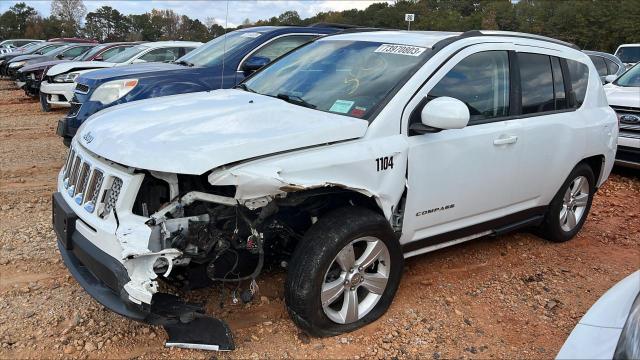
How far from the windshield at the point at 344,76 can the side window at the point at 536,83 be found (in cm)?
101

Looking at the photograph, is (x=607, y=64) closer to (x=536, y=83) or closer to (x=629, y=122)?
(x=629, y=122)

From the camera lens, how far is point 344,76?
363cm

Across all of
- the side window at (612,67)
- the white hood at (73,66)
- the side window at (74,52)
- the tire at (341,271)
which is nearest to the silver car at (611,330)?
the tire at (341,271)

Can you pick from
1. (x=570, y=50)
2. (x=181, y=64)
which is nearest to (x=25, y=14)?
(x=181, y=64)

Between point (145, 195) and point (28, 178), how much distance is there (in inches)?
173

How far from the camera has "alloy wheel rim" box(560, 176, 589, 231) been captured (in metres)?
4.72

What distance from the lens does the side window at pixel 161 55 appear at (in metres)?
10.9

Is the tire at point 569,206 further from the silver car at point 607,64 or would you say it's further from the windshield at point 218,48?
the silver car at point 607,64

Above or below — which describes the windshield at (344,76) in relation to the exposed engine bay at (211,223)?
above

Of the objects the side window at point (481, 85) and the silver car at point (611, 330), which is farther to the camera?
the side window at point (481, 85)

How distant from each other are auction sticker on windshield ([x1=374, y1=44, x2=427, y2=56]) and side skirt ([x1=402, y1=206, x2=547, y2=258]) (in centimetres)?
129

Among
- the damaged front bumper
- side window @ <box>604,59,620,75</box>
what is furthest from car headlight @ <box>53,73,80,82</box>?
side window @ <box>604,59,620,75</box>

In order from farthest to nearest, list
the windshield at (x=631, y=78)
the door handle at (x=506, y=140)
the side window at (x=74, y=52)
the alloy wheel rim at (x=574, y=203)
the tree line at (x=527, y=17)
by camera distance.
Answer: the tree line at (x=527, y=17) → the side window at (x=74, y=52) → the windshield at (x=631, y=78) → the alloy wheel rim at (x=574, y=203) → the door handle at (x=506, y=140)

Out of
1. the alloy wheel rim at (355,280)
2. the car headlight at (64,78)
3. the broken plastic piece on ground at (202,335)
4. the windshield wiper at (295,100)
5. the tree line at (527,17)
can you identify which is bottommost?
the broken plastic piece on ground at (202,335)
